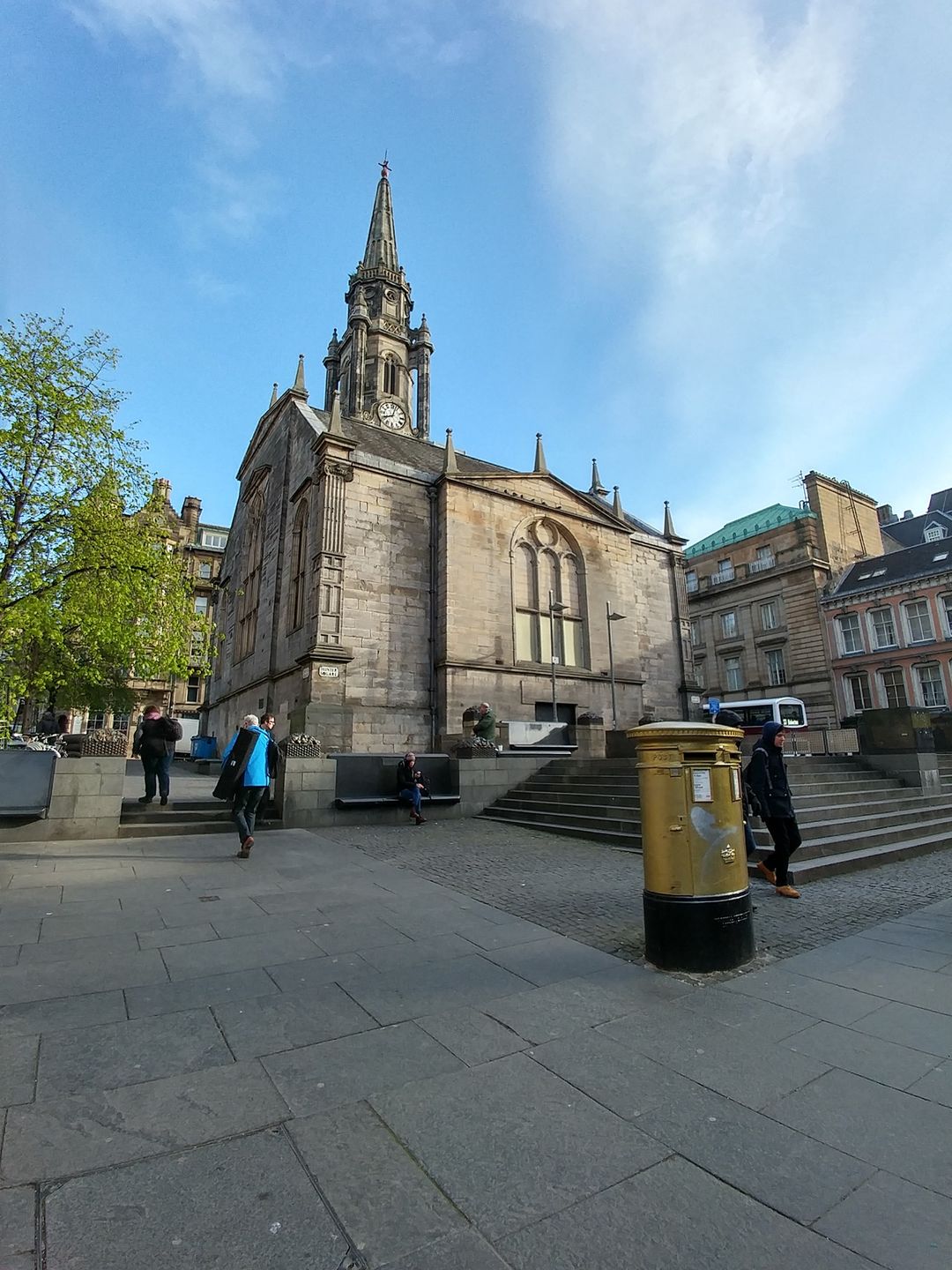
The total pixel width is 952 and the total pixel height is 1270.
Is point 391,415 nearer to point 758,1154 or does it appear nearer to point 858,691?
point 858,691

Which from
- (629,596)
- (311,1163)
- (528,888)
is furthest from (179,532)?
(311,1163)

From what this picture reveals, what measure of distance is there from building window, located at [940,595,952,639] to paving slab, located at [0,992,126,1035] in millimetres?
40524

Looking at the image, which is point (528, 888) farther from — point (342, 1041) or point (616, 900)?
point (342, 1041)

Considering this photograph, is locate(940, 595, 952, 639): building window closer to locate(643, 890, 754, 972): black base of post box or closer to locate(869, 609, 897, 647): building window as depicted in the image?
locate(869, 609, 897, 647): building window

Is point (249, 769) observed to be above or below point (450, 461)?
below

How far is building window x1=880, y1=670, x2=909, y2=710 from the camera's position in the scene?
3494 cm

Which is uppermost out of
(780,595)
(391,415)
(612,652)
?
(391,415)

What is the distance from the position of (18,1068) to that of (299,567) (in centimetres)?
1959

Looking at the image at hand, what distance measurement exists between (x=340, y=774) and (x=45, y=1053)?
9430 millimetres

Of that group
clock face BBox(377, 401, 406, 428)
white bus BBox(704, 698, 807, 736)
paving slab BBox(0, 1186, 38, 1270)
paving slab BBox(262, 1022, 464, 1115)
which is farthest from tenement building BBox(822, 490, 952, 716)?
paving slab BBox(0, 1186, 38, 1270)

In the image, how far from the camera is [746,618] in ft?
141

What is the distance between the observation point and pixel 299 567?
2155cm

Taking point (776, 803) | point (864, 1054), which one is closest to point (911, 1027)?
point (864, 1054)

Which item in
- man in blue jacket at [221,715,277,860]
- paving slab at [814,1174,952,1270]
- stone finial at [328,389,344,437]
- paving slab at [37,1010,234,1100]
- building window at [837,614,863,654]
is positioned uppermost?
stone finial at [328,389,344,437]
